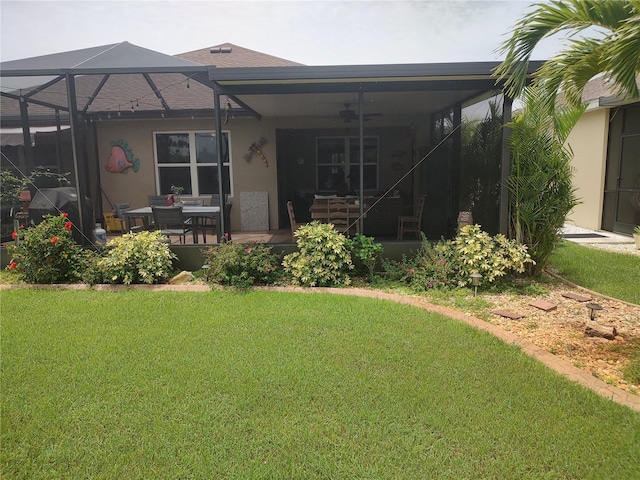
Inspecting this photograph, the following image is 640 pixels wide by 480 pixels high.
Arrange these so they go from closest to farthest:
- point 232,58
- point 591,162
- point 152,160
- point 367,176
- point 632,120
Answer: point 632,120 → point 152,160 → point 591,162 → point 367,176 → point 232,58

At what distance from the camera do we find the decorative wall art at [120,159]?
10445 millimetres

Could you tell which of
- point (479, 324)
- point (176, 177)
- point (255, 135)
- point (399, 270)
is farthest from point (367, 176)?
point (479, 324)

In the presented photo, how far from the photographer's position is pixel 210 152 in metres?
10.4

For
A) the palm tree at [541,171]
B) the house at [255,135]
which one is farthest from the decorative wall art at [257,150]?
the palm tree at [541,171]

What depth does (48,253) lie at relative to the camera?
5.98 meters

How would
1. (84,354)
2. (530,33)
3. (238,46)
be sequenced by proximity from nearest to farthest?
(84,354) < (530,33) < (238,46)

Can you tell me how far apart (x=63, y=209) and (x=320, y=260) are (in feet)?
13.1

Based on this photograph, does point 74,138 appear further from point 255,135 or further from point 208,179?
point 255,135

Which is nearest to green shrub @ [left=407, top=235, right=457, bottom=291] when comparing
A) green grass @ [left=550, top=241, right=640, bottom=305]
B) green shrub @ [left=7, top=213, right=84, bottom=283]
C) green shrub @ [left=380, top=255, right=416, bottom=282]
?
green shrub @ [left=380, top=255, right=416, bottom=282]

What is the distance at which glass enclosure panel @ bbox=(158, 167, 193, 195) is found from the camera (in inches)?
415

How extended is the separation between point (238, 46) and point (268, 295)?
33.1 feet

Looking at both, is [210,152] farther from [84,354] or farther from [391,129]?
[84,354]

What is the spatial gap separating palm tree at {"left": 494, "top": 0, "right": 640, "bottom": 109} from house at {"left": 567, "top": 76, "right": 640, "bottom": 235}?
21.4 feet

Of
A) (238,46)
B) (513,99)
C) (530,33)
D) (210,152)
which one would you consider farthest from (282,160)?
(530,33)
